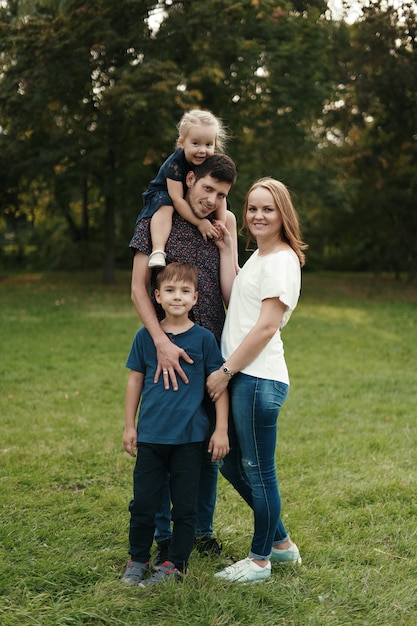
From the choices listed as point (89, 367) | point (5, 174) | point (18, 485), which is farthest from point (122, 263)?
point (18, 485)

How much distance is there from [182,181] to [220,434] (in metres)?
1.16

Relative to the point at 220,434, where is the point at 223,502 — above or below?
below

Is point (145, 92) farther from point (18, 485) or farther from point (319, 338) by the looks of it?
point (18, 485)

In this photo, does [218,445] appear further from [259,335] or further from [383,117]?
[383,117]

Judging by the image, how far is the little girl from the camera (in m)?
2.98

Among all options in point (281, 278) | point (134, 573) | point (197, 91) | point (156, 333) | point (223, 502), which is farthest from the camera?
point (197, 91)

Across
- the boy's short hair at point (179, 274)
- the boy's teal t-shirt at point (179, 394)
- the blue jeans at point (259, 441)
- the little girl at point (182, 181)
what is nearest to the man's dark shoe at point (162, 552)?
the blue jeans at point (259, 441)

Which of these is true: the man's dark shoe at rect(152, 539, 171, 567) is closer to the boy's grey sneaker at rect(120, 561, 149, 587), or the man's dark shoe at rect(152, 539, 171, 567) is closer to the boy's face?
the boy's grey sneaker at rect(120, 561, 149, 587)

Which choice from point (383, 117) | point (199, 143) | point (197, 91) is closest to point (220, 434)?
point (199, 143)

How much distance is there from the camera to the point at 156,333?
2.90 meters

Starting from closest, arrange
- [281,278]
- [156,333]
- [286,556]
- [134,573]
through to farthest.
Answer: [281,278] → [156,333] → [134,573] → [286,556]

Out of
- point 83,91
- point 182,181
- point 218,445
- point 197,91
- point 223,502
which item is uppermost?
point 83,91

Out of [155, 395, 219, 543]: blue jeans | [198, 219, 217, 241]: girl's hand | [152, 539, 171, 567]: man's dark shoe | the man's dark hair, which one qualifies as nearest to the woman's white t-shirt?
[198, 219, 217, 241]: girl's hand

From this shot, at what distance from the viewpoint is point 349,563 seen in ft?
10.8
